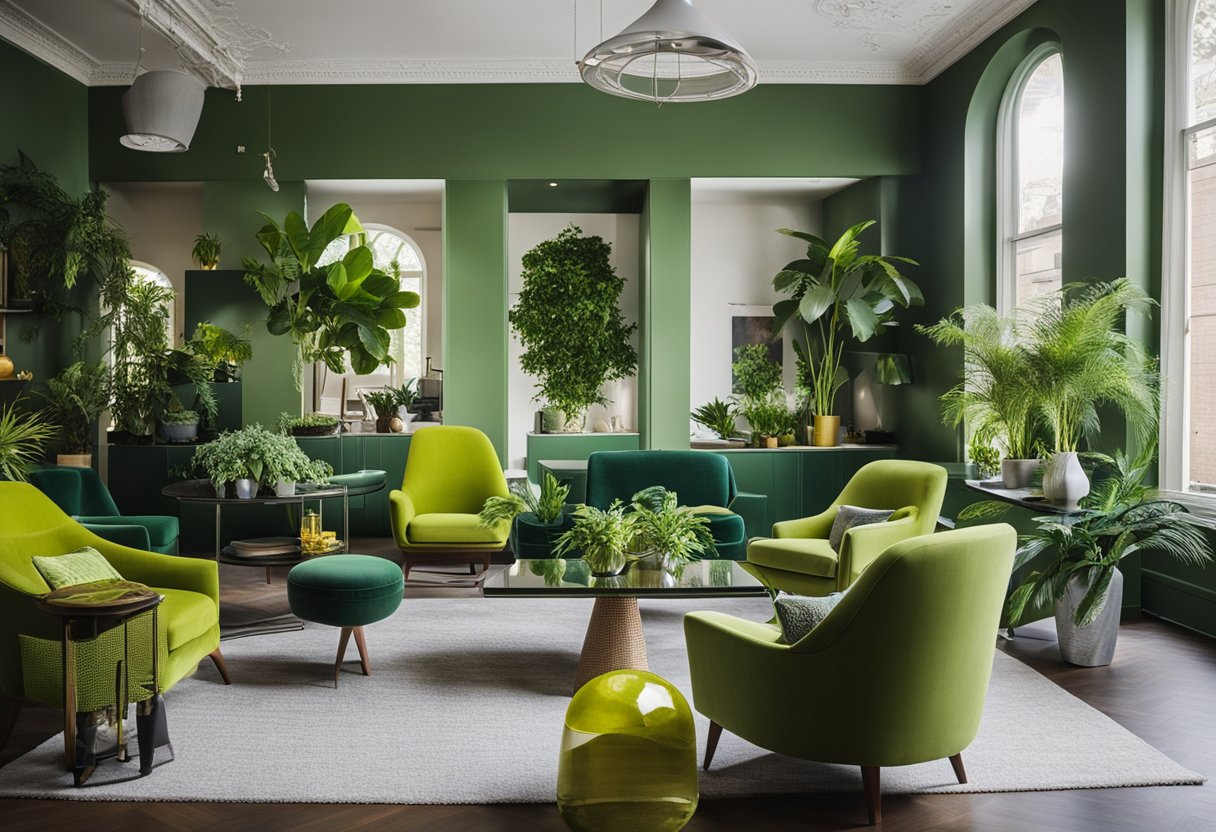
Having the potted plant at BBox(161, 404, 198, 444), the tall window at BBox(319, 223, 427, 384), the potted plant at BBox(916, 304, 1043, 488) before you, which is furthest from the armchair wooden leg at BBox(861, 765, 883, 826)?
the tall window at BBox(319, 223, 427, 384)

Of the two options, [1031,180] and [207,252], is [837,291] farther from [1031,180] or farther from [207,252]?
[207,252]

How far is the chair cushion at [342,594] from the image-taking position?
4.16 m

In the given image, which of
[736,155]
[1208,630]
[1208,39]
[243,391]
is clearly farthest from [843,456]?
[243,391]

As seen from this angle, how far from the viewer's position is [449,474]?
658cm

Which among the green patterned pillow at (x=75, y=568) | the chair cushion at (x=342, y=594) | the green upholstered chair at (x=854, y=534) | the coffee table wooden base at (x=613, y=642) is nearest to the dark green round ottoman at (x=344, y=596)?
the chair cushion at (x=342, y=594)

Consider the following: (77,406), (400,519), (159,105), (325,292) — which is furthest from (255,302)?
(400,519)

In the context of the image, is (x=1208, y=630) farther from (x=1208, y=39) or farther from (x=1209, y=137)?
(x=1208, y=39)

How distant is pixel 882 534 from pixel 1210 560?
1.68m

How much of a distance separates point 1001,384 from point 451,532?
352cm

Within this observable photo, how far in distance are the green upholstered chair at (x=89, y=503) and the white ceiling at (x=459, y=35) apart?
3.25 m

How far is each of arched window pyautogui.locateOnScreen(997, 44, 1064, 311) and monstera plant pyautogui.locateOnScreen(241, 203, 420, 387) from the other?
4778 mm

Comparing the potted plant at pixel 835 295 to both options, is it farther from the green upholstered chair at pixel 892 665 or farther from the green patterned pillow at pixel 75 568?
the green patterned pillow at pixel 75 568

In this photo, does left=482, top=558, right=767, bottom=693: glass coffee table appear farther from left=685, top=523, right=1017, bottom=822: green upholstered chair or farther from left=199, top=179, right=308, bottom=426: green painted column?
left=199, top=179, right=308, bottom=426: green painted column

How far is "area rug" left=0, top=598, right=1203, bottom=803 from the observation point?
3115 millimetres
